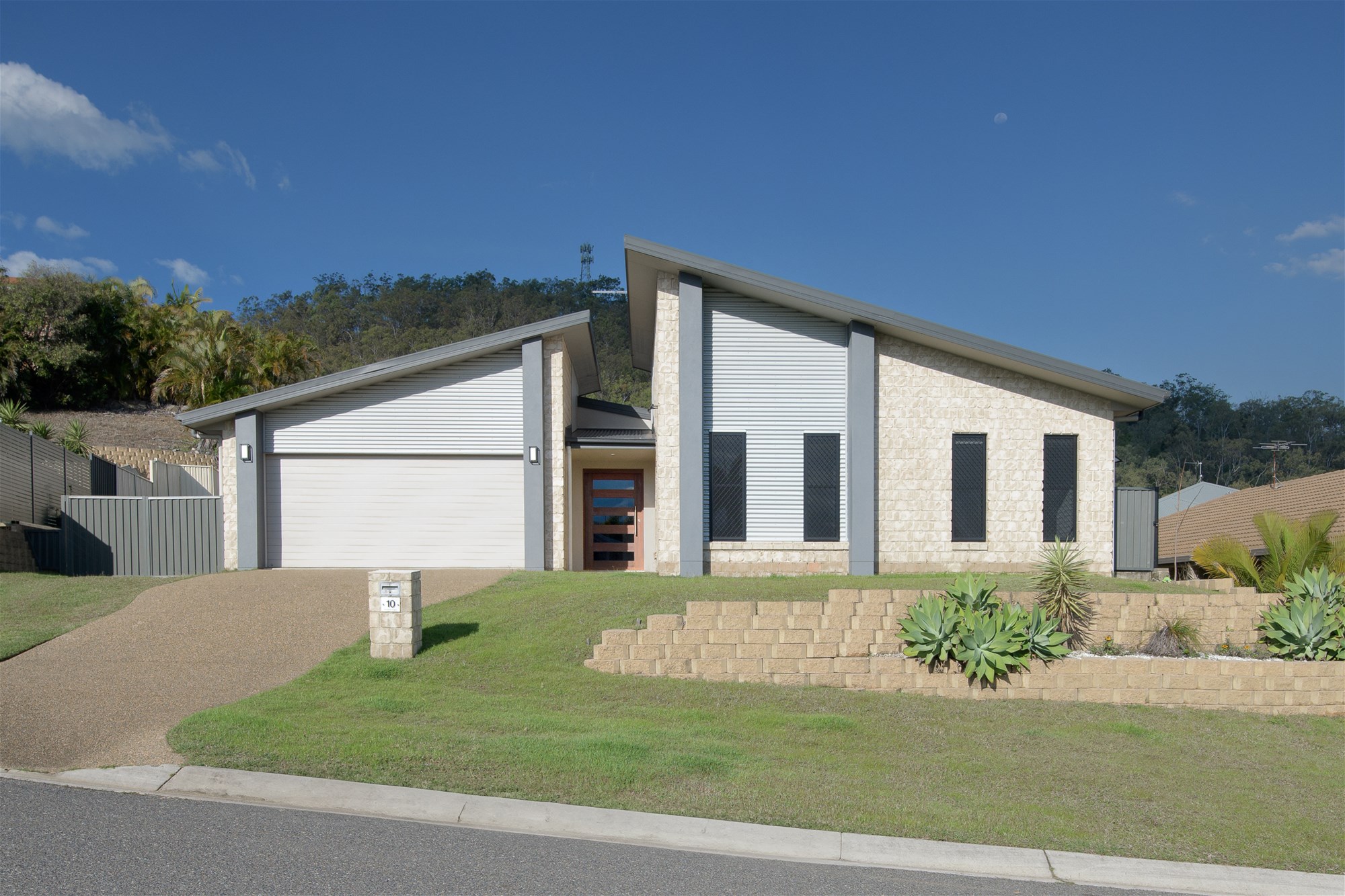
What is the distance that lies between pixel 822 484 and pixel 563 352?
223 inches

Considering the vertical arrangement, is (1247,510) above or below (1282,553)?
below

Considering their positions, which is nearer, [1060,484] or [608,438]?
[1060,484]

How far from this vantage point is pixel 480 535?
56.9ft

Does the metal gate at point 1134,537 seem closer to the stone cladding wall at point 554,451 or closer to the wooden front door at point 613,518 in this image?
the wooden front door at point 613,518

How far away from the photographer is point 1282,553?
14.9 metres

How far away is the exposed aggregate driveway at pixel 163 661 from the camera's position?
718 cm

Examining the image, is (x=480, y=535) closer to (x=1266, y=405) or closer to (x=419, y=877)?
(x=419, y=877)

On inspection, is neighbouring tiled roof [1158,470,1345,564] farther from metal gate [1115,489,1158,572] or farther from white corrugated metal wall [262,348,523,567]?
white corrugated metal wall [262,348,523,567]

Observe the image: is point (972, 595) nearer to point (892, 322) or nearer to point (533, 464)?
point (892, 322)

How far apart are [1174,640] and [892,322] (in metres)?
6.82

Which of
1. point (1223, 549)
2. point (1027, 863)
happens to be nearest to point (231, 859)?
point (1027, 863)

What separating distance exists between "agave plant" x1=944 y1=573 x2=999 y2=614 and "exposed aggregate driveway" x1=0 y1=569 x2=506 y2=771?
741cm

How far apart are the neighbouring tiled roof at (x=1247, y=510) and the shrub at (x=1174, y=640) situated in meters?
13.6

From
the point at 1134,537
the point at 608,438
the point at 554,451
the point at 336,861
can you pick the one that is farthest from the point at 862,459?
the point at 336,861
